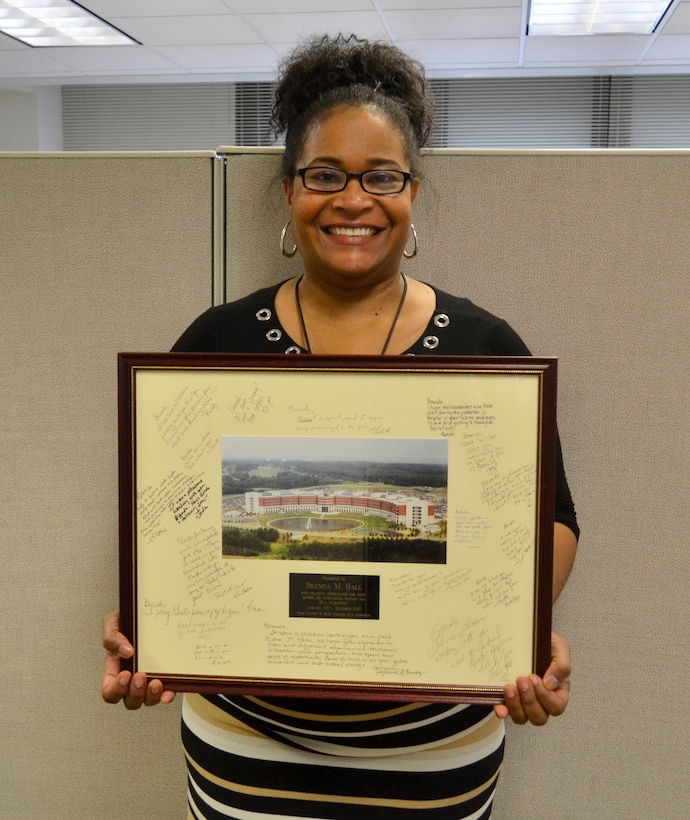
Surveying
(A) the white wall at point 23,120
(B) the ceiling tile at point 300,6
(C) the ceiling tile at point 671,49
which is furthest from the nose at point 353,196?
(A) the white wall at point 23,120

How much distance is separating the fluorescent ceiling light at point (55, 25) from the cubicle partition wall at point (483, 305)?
4.04 m

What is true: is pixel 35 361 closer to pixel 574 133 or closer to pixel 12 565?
pixel 12 565

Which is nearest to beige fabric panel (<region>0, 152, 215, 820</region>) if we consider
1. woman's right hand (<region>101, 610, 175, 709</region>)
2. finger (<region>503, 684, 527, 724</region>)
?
woman's right hand (<region>101, 610, 175, 709</region>)

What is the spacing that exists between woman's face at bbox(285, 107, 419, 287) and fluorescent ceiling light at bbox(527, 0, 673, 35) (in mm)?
3996

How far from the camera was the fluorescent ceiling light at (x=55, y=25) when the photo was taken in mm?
4785

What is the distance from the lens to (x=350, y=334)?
1.13 metres

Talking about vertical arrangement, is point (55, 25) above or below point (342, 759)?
above

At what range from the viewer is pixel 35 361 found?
147 cm

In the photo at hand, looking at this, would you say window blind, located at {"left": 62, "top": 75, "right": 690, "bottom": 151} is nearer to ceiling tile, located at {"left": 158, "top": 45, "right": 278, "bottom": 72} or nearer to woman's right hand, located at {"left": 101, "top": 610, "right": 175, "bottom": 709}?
ceiling tile, located at {"left": 158, "top": 45, "right": 278, "bottom": 72}

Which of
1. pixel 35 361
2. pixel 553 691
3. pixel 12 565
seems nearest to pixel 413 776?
pixel 553 691

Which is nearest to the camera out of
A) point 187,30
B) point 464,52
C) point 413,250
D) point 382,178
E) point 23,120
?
point 382,178

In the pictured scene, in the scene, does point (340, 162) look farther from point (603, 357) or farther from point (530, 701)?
point (530, 701)

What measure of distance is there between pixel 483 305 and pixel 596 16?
13.4 ft

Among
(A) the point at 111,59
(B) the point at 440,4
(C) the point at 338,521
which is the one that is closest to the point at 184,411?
(C) the point at 338,521
